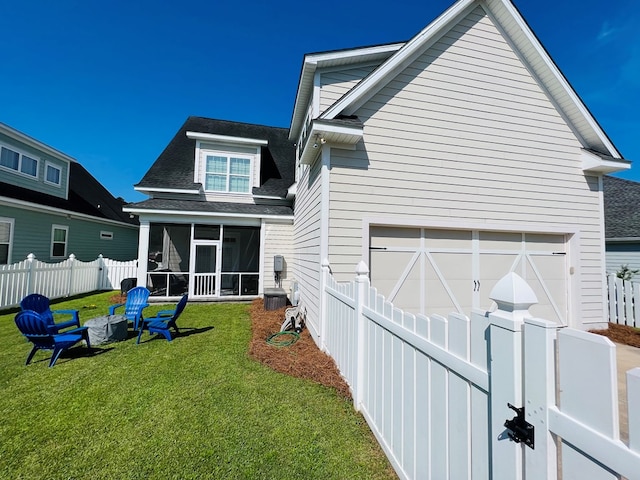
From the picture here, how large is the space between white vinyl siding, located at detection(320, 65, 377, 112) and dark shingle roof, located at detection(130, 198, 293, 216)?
529 centimetres

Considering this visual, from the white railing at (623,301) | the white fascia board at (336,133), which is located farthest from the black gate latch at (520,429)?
the white railing at (623,301)

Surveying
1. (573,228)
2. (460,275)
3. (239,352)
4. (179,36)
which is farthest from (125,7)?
(573,228)

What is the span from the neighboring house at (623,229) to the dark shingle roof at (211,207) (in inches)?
574

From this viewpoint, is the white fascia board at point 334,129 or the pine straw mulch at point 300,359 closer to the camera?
the pine straw mulch at point 300,359

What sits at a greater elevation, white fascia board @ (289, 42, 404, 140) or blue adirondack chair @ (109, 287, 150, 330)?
white fascia board @ (289, 42, 404, 140)

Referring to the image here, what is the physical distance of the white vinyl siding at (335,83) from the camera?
670 centimetres

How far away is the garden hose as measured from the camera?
566 centimetres

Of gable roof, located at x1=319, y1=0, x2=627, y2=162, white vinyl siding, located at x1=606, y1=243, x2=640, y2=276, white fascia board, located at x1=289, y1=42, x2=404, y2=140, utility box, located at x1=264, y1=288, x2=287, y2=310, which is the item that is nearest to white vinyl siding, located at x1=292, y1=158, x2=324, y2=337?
utility box, located at x1=264, y1=288, x2=287, y2=310

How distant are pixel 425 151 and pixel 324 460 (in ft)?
18.8

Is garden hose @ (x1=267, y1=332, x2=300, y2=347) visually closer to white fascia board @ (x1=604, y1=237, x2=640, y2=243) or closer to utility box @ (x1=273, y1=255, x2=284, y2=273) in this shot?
utility box @ (x1=273, y1=255, x2=284, y2=273)

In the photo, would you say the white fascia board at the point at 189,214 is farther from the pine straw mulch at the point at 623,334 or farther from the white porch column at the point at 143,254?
the pine straw mulch at the point at 623,334

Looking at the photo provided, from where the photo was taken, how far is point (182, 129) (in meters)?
14.3

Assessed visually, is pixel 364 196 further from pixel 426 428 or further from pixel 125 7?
pixel 125 7

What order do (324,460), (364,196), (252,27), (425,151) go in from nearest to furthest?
(324,460) < (364,196) < (425,151) < (252,27)
